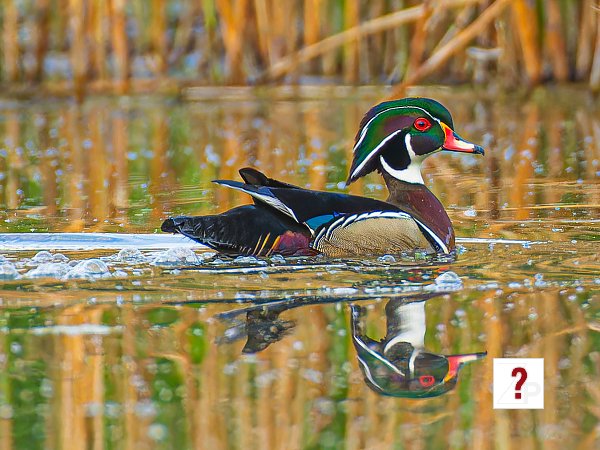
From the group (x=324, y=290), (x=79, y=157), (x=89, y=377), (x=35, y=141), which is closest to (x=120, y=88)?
(x=35, y=141)

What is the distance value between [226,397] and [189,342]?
67 cm

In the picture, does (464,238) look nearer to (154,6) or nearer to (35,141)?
(35,141)

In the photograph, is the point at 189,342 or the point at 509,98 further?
the point at 509,98

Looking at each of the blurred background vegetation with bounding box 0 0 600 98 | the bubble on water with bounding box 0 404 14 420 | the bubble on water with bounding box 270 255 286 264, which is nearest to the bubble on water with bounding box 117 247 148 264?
the bubble on water with bounding box 270 255 286 264

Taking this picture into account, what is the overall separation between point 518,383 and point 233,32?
31.1 feet

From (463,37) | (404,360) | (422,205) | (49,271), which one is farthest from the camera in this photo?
(463,37)

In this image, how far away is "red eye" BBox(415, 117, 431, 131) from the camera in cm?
632

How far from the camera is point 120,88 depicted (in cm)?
1316

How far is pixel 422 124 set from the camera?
634cm

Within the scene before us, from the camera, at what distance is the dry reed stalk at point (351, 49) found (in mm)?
13016

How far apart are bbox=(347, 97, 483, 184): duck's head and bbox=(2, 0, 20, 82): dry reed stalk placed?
7358 mm

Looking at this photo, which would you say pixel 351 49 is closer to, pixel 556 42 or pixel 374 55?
pixel 374 55

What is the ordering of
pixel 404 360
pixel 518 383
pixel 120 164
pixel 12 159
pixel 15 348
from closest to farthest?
1. pixel 518 383
2. pixel 404 360
3. pixel 15 348
4. pixel 120 164
5. pixel 12 159

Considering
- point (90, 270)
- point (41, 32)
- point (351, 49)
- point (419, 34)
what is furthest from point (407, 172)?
point (41, 32)
